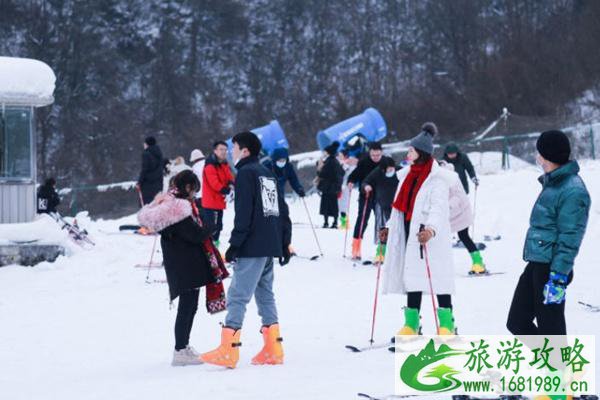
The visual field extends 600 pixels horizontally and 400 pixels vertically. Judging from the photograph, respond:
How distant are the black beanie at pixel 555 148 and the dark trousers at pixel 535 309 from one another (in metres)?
0.57

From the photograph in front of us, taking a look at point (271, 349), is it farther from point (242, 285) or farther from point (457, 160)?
point (457, 160)

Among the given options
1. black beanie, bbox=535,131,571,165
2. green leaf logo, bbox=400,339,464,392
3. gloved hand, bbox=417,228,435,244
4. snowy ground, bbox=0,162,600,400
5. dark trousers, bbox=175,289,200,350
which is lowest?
snowy ground, bbox=0,162,600,400

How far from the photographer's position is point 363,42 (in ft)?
177

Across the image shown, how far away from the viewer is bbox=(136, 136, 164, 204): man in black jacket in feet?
54.4

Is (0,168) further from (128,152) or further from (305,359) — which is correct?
(128,152)

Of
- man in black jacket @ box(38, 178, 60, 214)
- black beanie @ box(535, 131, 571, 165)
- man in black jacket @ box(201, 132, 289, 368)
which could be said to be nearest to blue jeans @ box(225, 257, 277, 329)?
man in black jacket @ box(201, 132, 289, 368)

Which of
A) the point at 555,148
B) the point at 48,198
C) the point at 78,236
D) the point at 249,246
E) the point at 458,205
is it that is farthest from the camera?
the point at 48,198

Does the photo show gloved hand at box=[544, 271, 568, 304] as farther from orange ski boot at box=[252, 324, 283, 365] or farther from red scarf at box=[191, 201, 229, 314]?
red scarf at box=[191, 201, 229, 314]

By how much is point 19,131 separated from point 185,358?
902 centimetres

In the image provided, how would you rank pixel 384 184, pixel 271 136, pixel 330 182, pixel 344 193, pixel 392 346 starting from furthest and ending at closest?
pixel 271 136, pixel 344 193, pixel 330 182, pixel 384 184, pixel 392 346

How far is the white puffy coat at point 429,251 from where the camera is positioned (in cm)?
687

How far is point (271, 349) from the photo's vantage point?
664 cm

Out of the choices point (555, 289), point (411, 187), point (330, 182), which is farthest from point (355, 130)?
point (555, 289)

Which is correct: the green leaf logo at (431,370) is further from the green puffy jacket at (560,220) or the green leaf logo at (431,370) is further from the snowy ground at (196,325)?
the green puffy jacket at (560,220)
